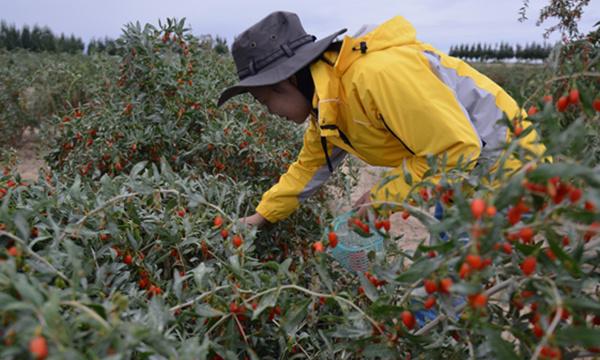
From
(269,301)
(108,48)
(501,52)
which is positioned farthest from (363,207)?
(501,52)

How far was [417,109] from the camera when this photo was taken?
5.37 feet

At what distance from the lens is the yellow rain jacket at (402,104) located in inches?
64.2

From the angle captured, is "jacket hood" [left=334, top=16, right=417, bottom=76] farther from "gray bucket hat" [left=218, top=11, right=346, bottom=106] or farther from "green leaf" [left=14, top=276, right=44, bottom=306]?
"green leaf" [left=14, top=276, right=44, bottom=306]

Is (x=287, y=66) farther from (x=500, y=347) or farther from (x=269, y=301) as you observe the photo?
(x=500, y=347)

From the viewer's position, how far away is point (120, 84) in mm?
2961

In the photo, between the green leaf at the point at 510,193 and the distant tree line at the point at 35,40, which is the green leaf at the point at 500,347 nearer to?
Result: the green leaf at the point at 510,193

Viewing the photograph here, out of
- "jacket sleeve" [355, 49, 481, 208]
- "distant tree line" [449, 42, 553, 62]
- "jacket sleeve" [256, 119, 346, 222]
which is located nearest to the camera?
"jacket sleeve" [355, 49, 481, 208]

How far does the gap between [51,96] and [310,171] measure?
6078 mm

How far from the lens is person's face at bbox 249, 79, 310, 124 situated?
1.90m

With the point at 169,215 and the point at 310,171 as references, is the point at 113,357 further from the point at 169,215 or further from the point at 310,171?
the point at 310,171

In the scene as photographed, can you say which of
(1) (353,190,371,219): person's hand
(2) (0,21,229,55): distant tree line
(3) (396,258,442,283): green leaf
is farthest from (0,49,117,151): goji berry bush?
(2) (0,21,229,55): distant tree line

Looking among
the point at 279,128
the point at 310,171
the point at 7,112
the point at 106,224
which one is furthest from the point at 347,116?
the point at 7,112

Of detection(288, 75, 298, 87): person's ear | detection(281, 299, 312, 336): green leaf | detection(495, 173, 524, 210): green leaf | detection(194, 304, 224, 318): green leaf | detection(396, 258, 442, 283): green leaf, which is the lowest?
detection(281, 299, 312, 336): green leaf

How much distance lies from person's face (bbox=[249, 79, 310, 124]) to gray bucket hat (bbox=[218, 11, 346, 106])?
80mm
